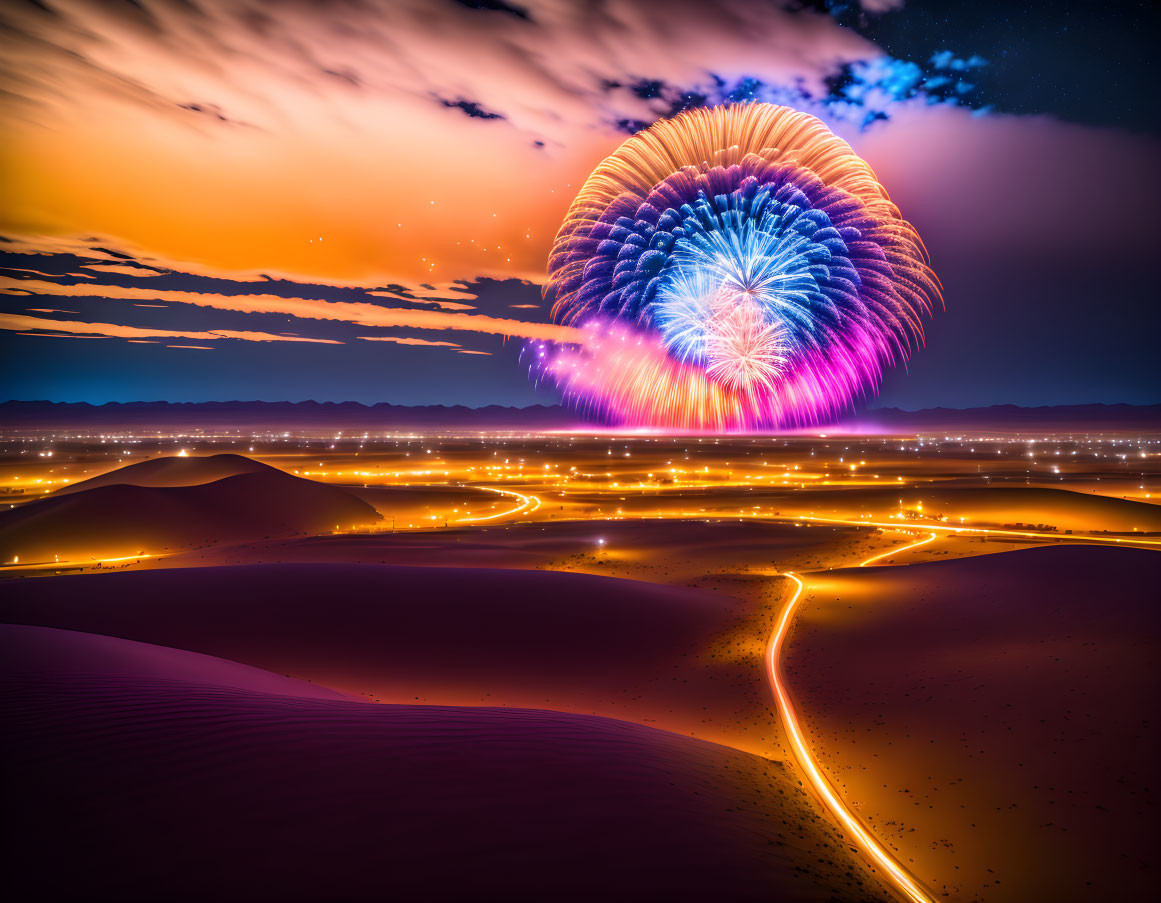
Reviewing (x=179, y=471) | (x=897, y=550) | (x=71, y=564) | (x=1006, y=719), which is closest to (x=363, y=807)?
(x=1006, y=719)

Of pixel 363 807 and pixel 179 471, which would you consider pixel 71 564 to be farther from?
pixel 363 807

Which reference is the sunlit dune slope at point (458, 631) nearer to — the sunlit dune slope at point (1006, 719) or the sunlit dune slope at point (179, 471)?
the sunlit dune slope at point (1006, 719)

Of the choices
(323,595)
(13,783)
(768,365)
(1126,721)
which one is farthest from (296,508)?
(1126,721)

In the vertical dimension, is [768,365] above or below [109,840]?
above

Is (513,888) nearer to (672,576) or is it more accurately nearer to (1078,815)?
(1078,815)

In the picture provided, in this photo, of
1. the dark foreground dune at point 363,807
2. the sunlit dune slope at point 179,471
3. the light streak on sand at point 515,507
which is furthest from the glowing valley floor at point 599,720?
the sunlit dune slope at point 179,471

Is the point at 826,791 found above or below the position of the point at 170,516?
above

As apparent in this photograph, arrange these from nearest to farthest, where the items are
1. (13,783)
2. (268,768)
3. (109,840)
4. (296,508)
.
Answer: (109,840), (13,783), (268,768), (296,508)
